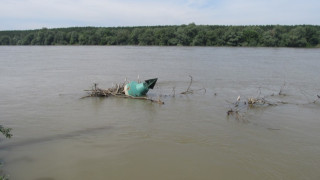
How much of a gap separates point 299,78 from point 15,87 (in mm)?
19687

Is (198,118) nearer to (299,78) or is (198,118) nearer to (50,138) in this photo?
(50,138)

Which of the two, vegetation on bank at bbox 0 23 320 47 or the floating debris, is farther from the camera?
vegetation on bank at bbox 0 23 320 47

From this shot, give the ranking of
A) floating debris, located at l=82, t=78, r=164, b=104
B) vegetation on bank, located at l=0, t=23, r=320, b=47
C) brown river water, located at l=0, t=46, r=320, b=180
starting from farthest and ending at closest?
A: 1. vegetation on bank, located at l=0, t=23, r=320, b=47
2. floating debris, located at l=82, t=78, r=164, b=104
3. brown river water, located at l=0, t=46, r=320, b=180

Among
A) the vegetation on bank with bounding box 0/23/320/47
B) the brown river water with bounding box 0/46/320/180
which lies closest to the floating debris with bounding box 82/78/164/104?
the brown river water with bounding box 0/46/320/180

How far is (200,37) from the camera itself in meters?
73.3

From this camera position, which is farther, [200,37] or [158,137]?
[200,37]

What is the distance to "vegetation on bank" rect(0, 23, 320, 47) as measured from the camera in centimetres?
6800

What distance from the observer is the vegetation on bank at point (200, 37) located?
68.0m

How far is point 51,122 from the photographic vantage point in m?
10.5

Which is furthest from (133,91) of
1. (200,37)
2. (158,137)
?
(200,37)

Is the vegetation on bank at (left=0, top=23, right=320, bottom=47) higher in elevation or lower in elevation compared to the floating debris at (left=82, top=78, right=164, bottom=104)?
higher

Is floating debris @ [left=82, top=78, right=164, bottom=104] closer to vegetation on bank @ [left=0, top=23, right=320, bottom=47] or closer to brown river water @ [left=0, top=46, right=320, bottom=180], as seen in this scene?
brown river water @ [left=0, top=46, right=320, bottom=180]

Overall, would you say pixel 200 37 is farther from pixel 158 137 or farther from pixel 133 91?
pixel 158 137

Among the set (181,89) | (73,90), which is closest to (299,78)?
(181,89)
